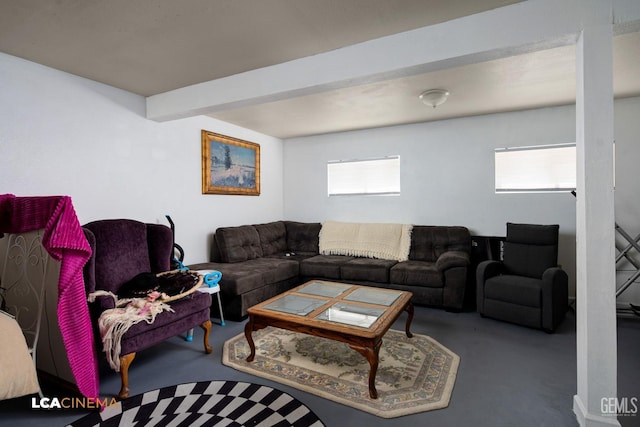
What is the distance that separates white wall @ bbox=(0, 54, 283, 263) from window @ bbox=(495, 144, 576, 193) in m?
3.68

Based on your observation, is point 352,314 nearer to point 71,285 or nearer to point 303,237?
point 71,285

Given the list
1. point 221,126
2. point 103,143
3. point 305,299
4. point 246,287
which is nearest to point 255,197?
point 221,126

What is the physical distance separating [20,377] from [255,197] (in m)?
3.55

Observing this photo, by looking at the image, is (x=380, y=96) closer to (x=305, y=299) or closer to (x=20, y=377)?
(x=305, y=299)

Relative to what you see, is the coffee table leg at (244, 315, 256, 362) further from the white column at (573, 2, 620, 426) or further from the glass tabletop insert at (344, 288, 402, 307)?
the white column at (573, 2, 620, 426)

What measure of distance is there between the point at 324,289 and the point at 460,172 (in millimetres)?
2555

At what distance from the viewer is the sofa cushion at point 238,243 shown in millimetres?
4031

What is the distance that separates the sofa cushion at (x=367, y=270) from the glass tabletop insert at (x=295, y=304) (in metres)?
1.36

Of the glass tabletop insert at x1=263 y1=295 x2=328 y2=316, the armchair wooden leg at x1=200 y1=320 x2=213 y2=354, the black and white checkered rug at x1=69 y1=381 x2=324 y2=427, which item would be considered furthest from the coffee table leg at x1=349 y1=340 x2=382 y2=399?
the armchair wooden leg at x1=200 y1=320 x2=213 y2=354

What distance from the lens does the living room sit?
2.59 metres

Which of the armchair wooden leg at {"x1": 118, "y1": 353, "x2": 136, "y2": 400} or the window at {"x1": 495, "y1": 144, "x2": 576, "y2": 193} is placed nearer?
the armchair wooden leg at {"x1": 118, "y1": 353, "x2": 136, "y2": 400}

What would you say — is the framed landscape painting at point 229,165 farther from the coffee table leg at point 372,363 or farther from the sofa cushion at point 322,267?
the coffee table leg at point 372,363

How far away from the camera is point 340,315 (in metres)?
2.38

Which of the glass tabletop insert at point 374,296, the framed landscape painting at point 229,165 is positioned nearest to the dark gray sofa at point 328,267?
the framed landscape painting at point 229,165
